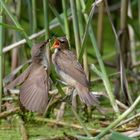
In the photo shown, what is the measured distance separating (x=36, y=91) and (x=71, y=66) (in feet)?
0.60

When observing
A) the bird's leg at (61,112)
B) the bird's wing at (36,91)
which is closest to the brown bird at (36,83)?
the bird's wing at (36,91)

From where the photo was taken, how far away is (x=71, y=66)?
2.03 metres

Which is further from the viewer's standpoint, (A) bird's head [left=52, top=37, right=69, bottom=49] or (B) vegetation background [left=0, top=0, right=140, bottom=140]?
(B) vegetation background [left=0, top=0, right=140, bottom=140]

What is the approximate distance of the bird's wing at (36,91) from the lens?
1.84m

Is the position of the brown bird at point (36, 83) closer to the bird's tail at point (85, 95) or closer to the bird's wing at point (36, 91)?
the bird's wing at point (36, 91)

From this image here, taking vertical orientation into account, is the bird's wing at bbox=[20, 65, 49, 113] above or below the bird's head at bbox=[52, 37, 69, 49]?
below

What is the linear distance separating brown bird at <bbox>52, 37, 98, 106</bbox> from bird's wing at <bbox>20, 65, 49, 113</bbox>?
10cm

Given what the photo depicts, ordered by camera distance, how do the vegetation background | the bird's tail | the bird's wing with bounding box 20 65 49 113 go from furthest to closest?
the vegetation background → the bird's tail → the bird's wing with bounding box 20 65 49 113

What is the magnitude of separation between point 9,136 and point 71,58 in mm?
492

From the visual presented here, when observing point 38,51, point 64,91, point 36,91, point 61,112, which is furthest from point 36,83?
point 61,112

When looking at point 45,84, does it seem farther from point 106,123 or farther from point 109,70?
point 109,70

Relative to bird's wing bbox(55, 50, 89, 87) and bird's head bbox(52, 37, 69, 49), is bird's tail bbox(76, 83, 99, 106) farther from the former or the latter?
bird's head bbox(52, 37, 69, 49)

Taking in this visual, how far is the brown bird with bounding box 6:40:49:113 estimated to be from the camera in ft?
6.07

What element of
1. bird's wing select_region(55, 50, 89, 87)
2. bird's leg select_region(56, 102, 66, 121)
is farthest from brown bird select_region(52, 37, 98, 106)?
bird's leg select_region(56, 102, 66, 121)
